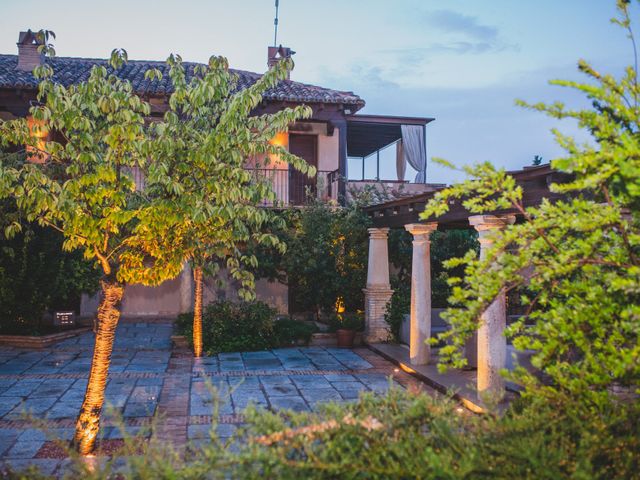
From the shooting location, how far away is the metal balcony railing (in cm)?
1680

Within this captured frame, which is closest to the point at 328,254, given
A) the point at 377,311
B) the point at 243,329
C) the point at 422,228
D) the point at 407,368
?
the point at 377,311

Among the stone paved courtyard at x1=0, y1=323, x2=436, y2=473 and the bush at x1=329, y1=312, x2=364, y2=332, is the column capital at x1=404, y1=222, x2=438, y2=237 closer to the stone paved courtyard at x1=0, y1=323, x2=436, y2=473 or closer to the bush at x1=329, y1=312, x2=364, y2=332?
the stone paved courtyard at x1=0, y1=323, x2=436, y2=473

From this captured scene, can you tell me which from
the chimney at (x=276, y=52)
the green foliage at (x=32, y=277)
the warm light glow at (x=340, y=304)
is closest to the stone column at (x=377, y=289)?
the warm light glow at (x=340, y=304)

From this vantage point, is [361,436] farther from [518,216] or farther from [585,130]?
[518,216]

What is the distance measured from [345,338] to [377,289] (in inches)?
52.4

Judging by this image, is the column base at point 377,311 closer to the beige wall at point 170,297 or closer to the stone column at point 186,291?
the beige wall at point 170,297

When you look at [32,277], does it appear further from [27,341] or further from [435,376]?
[435,376]

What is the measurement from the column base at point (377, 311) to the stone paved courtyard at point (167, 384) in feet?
2.38

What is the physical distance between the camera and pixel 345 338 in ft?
44.2

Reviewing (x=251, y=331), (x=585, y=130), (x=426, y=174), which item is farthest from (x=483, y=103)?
(x=585, y=130)

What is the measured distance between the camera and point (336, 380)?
10078mm

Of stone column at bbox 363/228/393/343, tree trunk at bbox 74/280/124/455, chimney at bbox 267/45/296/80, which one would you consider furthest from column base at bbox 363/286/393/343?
chimney at bbox 267/45/296/80

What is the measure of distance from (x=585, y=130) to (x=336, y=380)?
714 cm

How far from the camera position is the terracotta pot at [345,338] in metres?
13.5
